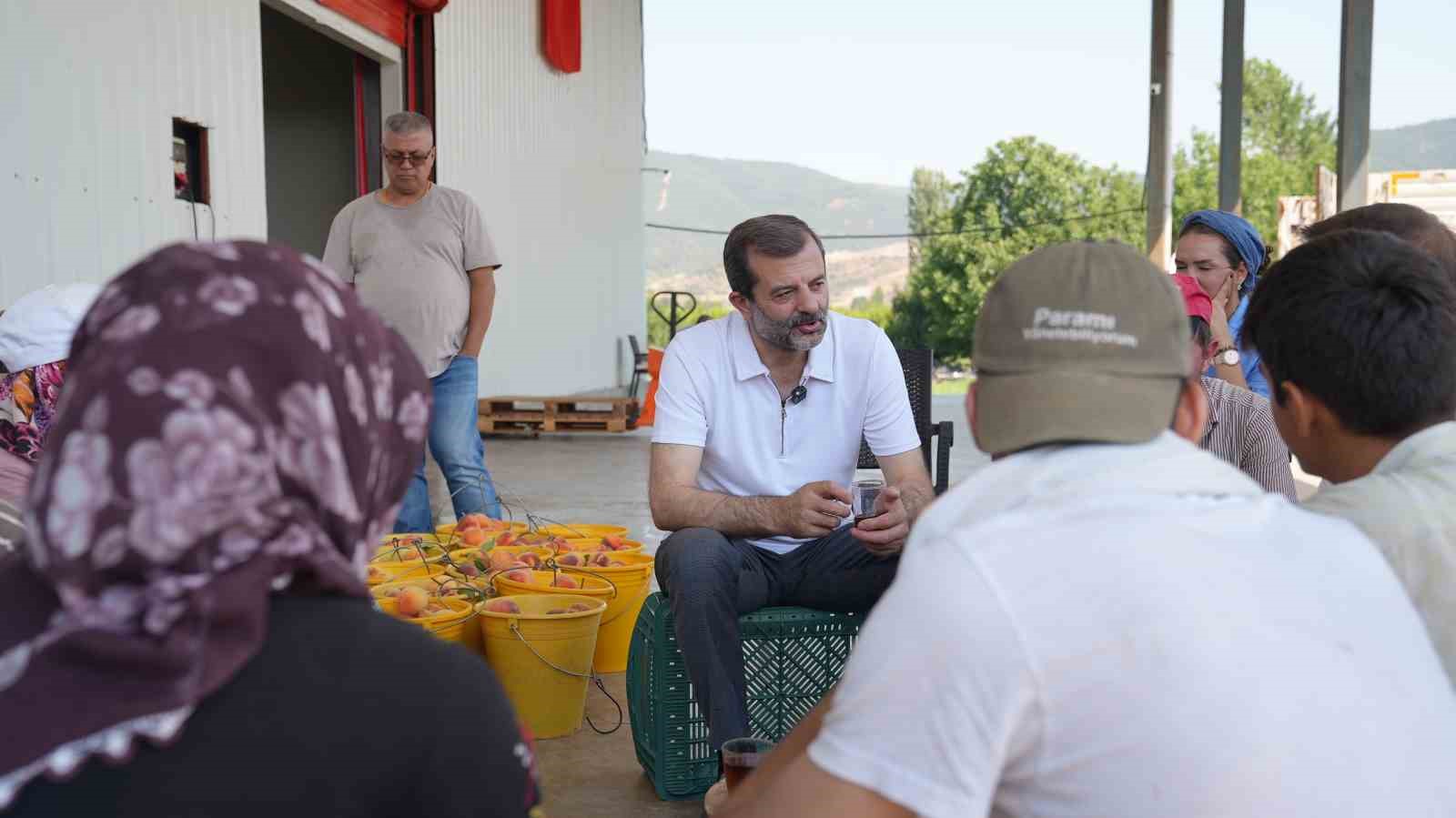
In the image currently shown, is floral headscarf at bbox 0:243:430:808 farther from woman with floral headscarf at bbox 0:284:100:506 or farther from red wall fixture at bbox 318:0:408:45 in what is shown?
red wall fixture at bbox 318:0:408:45

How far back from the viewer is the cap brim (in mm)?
1101

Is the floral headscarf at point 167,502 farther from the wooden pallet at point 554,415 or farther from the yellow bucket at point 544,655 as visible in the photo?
the wooden pallet at point 554,415

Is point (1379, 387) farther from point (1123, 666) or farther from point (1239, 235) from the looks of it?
point (1239, 235)

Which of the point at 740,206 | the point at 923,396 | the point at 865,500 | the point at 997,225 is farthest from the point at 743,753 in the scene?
the point at 740,206

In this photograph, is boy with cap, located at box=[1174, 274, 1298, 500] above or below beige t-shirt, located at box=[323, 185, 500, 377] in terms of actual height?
below

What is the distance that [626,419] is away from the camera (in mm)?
11016

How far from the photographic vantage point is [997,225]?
48406mm

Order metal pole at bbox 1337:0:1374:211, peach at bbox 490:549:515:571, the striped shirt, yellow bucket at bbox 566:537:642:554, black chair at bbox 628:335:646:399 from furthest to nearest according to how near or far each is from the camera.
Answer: black chair at bbox 628:335:646:399 < metal pole at bbox 1337:0:1374:211 < yellow bucket at bbox 566:537:642:554 < peach at bbox 490:549:515:571 < the striped shirt

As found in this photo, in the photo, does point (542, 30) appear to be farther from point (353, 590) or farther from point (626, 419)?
point (353, 590)

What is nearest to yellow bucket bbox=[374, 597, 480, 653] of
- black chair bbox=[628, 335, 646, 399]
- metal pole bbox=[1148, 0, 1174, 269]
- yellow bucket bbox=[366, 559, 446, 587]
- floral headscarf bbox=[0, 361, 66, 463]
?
yellow bucket bbox=[366, 559, 446, 587]

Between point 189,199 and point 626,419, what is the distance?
5.90 metres

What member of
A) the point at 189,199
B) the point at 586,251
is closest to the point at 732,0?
the point at 586,251

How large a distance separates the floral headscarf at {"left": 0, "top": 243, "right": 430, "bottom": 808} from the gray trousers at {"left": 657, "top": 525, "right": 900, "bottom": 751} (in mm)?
1693

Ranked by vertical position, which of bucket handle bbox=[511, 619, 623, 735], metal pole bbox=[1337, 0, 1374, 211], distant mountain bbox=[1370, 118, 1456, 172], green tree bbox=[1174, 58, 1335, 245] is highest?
distant mountain bbox=[1370, 118, 1456, 172]
